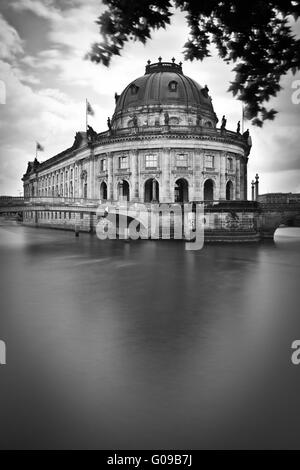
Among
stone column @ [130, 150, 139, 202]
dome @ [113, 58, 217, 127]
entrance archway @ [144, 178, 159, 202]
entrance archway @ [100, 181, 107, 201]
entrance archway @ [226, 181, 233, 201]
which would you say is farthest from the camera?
entrance archway @ [100, 181, 107, 201]

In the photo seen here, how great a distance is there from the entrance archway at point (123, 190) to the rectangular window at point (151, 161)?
4.13 meters

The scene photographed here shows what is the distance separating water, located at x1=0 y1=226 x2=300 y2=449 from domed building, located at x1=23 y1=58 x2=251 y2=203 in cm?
2774

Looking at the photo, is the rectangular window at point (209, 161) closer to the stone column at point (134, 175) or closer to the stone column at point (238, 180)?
the stone column at point (238, 180)

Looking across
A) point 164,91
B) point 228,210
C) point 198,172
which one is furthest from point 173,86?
point 228,210

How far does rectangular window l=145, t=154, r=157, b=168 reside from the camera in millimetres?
46781

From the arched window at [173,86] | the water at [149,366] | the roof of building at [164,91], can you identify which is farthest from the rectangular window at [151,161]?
the water at [149,366]

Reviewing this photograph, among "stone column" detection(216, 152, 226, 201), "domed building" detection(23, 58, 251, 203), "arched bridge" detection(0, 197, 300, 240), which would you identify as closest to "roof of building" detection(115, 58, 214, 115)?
"domed building" detection(23, 58, 251, 203)

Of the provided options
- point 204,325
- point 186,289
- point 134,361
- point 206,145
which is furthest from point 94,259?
point 206,145

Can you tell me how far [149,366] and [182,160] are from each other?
40686 millimetres

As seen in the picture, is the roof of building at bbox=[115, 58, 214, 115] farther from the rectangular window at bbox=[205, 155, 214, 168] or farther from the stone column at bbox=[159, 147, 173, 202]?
the stone column at bbox=[159, 147, 173, 202]

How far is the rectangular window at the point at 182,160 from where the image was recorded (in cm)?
4653

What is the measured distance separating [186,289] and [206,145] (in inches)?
1331
